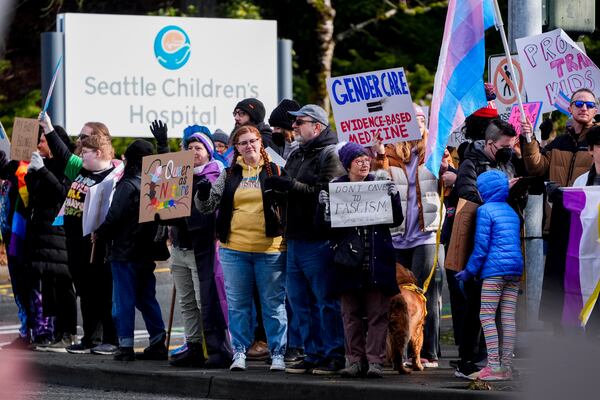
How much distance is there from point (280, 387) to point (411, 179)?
6.73 ft

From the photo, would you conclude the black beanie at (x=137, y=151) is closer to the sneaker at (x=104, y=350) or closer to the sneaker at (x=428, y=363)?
the sneaker at (x=104, y=350)

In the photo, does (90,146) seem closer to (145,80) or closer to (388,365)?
(388,365)

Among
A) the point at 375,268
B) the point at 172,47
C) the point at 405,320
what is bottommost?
A: the point at 405,320

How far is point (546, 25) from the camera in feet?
31.9

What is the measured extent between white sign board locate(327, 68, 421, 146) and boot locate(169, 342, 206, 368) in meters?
1.99

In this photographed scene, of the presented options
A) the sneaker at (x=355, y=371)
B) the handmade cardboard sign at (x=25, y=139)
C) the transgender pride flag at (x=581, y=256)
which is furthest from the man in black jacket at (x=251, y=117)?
the transgender pride flag at (x=581, y=256)

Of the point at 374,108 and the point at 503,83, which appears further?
the point at 503,83

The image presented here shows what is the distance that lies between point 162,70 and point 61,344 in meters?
7.72

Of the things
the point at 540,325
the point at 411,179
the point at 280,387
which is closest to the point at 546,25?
the point at 411,179

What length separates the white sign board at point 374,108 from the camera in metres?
8.79

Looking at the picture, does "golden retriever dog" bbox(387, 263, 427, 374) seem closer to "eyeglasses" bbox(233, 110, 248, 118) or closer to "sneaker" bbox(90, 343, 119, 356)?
"eyeglasses" bbox(233, 110, 248, 118)

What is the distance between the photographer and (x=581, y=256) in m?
7.27

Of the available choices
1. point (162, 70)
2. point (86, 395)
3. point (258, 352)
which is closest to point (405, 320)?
point (258, 352)

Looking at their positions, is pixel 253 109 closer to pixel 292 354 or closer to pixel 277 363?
pixel 292 354
